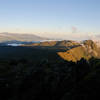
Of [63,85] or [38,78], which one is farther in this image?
[38,78]

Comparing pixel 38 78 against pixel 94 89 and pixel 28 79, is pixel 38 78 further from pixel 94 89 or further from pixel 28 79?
pixel 94 89

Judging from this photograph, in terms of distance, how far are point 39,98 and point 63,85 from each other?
203 inches

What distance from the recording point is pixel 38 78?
34.2 meters

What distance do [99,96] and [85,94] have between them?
1.83m

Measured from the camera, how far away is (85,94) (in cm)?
1880

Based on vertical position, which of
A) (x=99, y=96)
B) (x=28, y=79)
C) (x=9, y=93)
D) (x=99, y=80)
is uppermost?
(x=99, y=80)

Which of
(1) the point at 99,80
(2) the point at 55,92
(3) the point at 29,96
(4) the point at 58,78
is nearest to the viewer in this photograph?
(1) the point at 99,80

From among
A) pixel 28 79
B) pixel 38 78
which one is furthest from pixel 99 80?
pixel 28 79

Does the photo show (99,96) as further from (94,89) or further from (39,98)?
(39,98)

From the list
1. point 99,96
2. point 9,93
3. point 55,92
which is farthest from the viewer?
point 9,93

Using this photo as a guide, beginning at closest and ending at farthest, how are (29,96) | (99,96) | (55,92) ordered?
(99,96)
(55,92)
(29,96)

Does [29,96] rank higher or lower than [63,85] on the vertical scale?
lower

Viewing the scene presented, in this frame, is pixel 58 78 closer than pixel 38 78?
Yes

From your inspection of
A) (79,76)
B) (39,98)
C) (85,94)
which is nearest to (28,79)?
(39,98)
